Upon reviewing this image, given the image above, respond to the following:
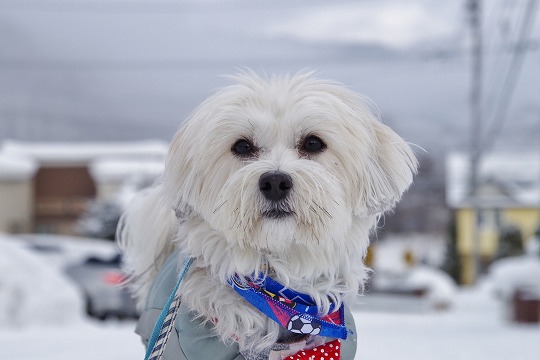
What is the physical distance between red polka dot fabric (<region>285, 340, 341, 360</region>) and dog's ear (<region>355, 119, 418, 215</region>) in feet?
1.67

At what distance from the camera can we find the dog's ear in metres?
2.68

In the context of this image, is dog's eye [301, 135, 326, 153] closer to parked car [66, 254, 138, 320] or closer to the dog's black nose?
the dog's black nose

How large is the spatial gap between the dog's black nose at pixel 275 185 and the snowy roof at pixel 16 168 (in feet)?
87.4

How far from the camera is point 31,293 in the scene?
906cm

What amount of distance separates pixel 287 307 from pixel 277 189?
481mm

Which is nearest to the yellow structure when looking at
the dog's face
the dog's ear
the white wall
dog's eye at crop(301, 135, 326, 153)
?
the white wall

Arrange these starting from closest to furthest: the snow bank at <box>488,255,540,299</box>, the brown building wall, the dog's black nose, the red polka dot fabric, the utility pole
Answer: the dog's black nose, the red polka dot fabric, the snow bank at <box>488,255,540,299</box>, the utility pole, the brown building wall

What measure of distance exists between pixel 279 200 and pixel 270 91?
459 mm

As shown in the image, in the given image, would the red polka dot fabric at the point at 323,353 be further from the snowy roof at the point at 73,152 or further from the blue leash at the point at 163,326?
the snowy roof at the point at 73,152

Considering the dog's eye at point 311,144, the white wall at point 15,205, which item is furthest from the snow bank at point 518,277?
the white wall at point 15,205

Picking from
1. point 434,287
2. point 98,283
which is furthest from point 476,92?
point 98,283

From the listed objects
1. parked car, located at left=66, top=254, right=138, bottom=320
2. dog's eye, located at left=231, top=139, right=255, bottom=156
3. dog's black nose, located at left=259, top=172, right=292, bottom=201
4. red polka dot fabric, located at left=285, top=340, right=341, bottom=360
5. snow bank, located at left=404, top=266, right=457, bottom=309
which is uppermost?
dog's eye, located at left=231, top=139, right=255, bottom=156

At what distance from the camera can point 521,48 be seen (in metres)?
14.0

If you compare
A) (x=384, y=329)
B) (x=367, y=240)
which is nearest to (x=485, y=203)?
(x=384, y=329)
